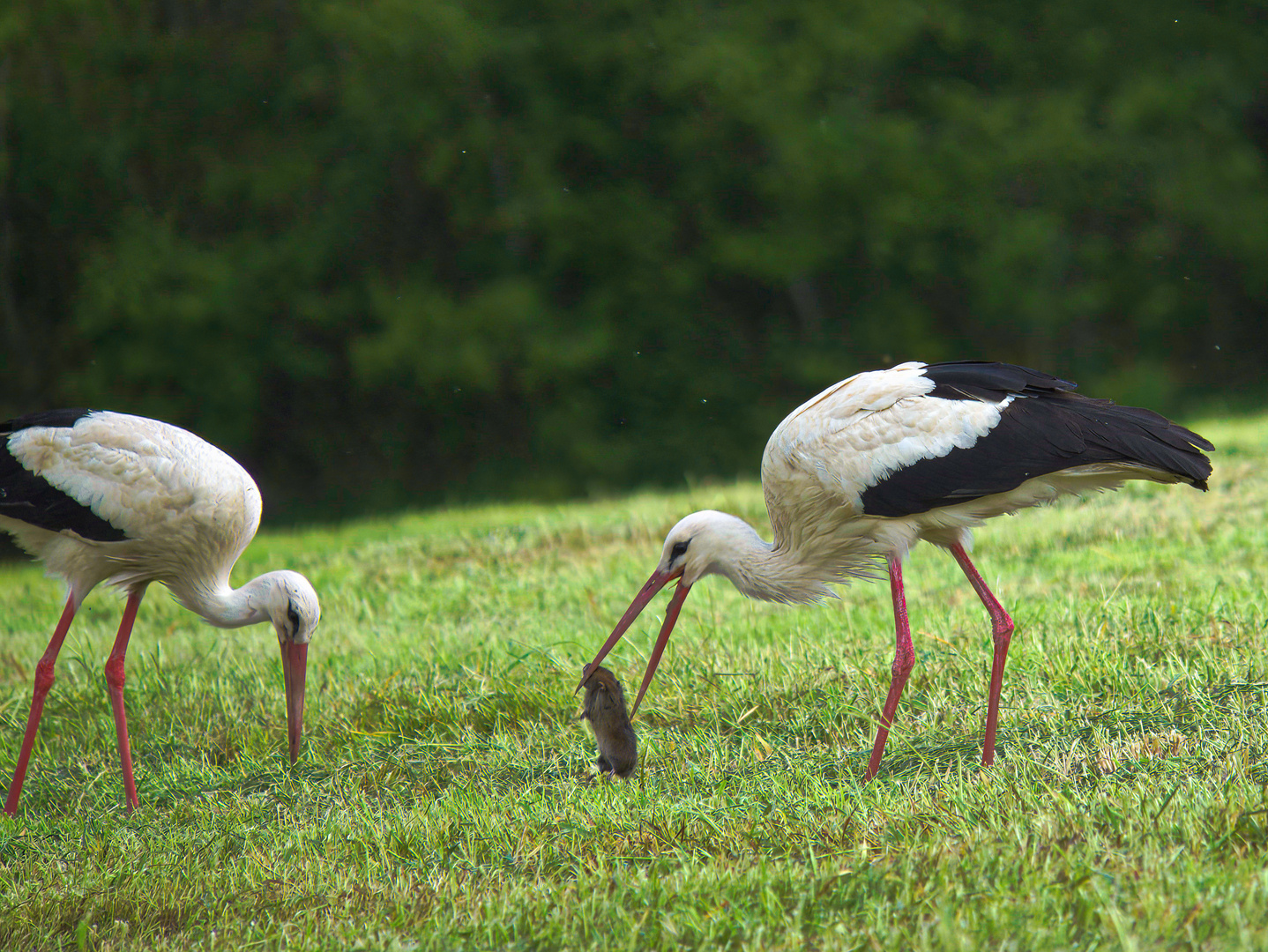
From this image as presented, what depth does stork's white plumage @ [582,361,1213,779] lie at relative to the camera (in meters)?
3.44

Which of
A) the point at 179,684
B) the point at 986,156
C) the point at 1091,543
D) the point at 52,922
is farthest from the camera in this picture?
the point at 986,156

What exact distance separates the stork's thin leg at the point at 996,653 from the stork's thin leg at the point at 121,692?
2720 mm

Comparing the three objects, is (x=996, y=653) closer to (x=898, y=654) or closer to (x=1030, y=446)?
(x=898, y=654)

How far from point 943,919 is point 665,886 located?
0.63 metres

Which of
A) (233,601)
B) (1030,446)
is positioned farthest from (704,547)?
(233,601)

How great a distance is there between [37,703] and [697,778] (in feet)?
7.94

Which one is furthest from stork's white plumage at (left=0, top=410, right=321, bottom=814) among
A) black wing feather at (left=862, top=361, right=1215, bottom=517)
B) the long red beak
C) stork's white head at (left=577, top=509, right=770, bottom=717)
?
black wing feather at (left=862, top=361, right=1215, bottom=517)

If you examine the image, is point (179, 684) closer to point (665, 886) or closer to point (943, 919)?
point (665, 886)

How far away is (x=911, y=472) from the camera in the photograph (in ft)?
11.7

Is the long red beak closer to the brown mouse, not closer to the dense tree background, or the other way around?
the brown mouse

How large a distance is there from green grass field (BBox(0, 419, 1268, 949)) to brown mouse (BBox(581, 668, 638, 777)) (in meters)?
0.07

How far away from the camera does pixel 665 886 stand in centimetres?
250

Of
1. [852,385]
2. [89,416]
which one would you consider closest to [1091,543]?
[852,385]

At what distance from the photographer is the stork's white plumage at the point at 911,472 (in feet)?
11.3
